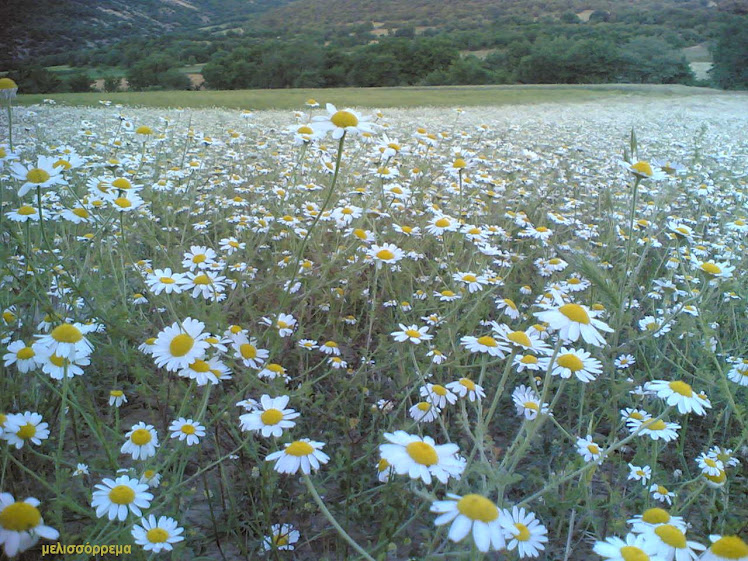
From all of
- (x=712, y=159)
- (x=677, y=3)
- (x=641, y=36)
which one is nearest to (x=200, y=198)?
(x=712, y=159)

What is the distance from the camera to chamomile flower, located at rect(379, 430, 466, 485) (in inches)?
43.6

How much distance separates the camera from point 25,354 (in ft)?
5.38

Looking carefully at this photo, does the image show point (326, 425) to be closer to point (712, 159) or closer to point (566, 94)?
point (712, 159)

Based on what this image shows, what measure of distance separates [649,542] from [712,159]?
776cm

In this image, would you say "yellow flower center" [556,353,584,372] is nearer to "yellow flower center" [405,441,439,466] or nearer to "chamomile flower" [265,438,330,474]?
"yellow flower center" [405,441,439,466]

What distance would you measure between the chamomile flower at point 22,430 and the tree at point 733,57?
43.9 metres

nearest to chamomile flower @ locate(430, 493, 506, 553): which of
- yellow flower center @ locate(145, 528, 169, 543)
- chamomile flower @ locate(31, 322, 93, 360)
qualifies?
Result: yellow flower center @ locate(145, 528, 169, 543)

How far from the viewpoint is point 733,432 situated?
2451 mm

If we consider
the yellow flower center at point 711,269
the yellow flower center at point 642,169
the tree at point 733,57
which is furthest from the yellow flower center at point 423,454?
the tree at point 733,57

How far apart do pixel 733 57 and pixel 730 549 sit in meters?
45.4

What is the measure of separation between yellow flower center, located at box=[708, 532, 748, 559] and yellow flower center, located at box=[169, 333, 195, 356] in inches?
50.7

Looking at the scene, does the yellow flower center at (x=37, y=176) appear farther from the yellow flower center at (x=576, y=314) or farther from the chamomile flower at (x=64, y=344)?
the yellow flower center at (x=576, y=314)

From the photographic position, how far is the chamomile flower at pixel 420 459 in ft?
3.64

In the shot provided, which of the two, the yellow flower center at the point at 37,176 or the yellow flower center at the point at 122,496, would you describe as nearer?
the yellow flower center at the point at 122,496
